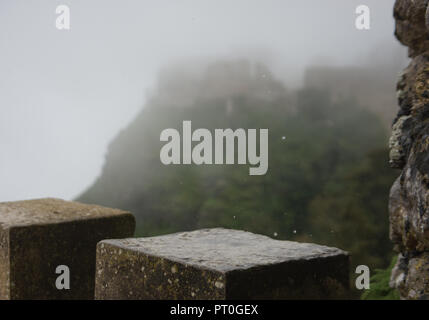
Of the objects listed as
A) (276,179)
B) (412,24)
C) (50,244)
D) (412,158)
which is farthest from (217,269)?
(276,179)

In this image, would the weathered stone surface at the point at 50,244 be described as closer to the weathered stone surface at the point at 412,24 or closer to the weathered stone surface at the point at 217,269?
the weathered stone surface at the point at 217,269

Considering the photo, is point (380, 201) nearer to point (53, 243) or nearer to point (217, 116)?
point (217, 116)

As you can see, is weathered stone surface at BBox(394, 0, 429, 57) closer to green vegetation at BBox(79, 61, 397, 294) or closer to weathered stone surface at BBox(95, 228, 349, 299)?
weathered stone surface at BBox(95, 228, 349, 299)

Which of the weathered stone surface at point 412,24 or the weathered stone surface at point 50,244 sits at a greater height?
the weathered stone surface at point 412,24

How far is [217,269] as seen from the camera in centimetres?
185

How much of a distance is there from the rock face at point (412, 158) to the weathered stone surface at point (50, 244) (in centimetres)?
173

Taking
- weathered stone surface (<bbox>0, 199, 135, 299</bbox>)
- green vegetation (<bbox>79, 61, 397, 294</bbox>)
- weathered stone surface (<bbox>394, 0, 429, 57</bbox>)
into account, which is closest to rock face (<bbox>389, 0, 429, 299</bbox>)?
weathered stone surface (<bbox>394, 0, 429, 57</bbox>)

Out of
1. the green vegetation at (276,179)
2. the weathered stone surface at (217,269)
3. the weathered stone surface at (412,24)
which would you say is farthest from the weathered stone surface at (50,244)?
the green vegetation at (276,179)

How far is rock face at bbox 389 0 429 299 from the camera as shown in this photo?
1.88 m

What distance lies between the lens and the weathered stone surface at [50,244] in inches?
110

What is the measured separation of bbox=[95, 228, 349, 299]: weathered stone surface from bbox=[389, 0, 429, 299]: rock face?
29cm

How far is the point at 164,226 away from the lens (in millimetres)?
12609

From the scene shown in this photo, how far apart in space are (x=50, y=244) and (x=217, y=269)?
142 centimetres
